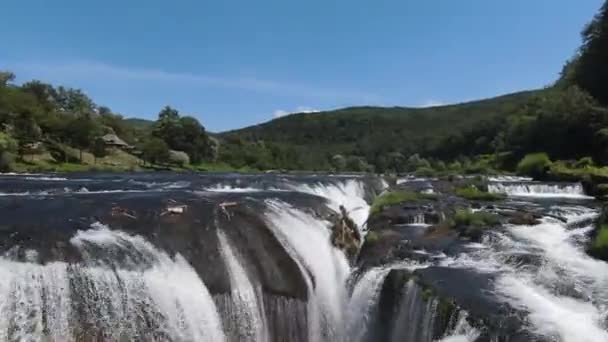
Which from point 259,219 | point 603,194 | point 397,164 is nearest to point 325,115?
point 397,164

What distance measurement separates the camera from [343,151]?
137250mm

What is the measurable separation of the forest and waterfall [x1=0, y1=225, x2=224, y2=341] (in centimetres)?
2966

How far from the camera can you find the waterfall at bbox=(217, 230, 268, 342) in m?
10.7

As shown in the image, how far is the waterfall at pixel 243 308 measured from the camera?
1071 cm

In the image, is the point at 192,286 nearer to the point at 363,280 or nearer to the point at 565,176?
the point at 363,280

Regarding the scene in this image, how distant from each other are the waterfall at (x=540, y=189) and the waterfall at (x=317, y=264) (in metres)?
15.3

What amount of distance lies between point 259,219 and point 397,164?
271 ft

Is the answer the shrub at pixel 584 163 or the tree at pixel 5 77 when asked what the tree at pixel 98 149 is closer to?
the tree at pixel 5 77

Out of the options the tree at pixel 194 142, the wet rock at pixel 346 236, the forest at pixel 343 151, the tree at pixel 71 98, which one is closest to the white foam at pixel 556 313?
the wet rock at pixel 346 236

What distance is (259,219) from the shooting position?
13.7 meters

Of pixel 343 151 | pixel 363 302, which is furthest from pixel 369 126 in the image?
pixel 363 302

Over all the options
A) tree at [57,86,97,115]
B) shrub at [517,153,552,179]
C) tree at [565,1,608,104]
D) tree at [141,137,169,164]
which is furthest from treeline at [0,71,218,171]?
tree at [565,1,608,104]

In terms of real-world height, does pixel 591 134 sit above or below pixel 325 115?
below

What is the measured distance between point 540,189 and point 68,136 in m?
48.4
